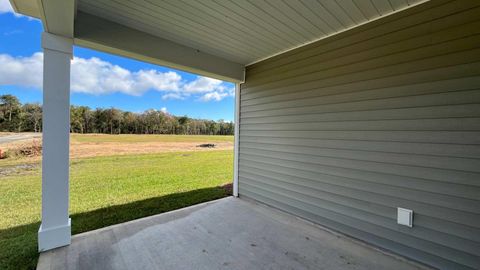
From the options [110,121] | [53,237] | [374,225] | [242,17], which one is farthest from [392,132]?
[110,121]

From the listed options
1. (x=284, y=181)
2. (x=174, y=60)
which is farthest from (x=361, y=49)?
(x=174, y=60)

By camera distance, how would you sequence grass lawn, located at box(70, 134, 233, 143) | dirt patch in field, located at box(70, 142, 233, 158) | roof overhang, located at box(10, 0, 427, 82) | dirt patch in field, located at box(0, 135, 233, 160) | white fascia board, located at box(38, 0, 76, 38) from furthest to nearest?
grass lawn, located at box(70, 134, 233, 143), dirt patch in field, located at box(70, 142, 233, 158), dirt patch in field, located at box(0, 135, 233, 160), roof overhang, located at box(10, 0, 427, 82), white fascia board, located at box(38, 0, 76, 38)

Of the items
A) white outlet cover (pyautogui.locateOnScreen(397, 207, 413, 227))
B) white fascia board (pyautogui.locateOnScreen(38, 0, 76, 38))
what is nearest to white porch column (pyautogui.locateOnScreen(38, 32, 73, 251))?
white fascia board (pyautogui.locateOnScreen(38, 0, 76, 38))

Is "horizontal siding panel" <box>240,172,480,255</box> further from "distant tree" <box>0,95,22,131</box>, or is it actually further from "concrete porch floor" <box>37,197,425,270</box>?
A: "distant tree" <box>0,95,22,131</box>

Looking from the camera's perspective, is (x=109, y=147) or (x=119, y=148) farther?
(x=119, y=148)

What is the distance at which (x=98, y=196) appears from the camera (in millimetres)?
3689

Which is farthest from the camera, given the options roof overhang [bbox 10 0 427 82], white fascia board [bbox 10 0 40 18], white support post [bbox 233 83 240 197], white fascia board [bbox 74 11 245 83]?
white support post [bbox 233 83 240 197]

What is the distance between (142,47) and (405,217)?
343 centimetres

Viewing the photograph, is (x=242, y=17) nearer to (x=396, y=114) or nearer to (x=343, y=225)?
(x=396, y=114)

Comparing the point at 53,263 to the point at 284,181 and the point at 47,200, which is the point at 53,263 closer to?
the point at 47,200

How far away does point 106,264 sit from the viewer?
1.74 metres

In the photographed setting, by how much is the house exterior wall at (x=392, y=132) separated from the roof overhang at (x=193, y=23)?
0.28 metres

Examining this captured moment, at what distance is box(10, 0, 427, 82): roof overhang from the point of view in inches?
73.1

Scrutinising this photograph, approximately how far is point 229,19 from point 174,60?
40.4 inches
